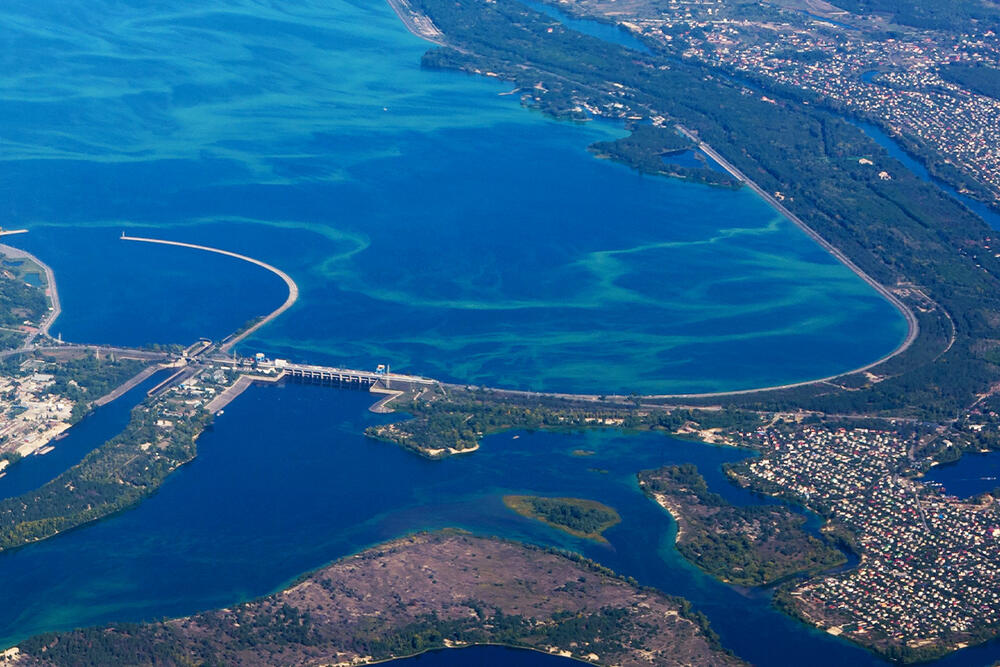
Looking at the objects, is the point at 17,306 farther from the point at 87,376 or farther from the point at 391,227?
the point at 391,227

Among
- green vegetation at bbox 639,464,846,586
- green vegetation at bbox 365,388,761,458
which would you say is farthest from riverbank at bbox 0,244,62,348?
green vegetation at bbox 639,464,846,586

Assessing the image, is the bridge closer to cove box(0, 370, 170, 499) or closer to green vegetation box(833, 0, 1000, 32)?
cove box(0, 370, 170, 499)

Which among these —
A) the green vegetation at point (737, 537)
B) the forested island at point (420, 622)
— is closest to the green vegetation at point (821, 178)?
the green vegetation at point (737, 537)

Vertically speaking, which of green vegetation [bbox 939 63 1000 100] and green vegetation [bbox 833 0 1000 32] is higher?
green vegetation [bbox 833 0 1000 32]

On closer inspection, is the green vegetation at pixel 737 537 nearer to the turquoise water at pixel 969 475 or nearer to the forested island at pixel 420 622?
the forested island at pixel 420 622

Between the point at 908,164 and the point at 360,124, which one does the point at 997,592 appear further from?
the point at 360,124

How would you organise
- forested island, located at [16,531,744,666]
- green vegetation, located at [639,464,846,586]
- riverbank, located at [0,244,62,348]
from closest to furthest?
1. forested island, located at [16,531,744,666]
2. green vegetation, located at [639,464,846,586]
3. riverbank, located at [0,244,62,348]

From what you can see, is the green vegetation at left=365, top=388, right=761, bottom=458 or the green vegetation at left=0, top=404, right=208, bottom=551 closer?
the green vegetation at left=0, top=404, right=208, bottom=551
